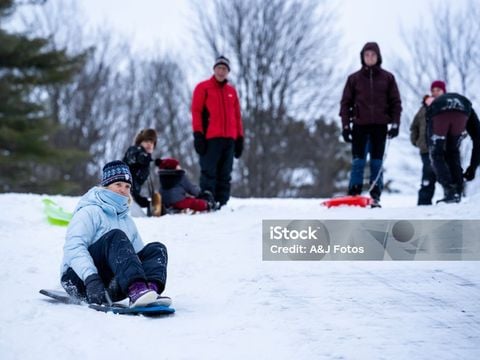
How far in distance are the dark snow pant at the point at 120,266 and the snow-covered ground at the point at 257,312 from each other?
183 mm

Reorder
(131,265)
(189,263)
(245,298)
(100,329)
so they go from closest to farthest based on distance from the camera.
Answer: (100,329) < (131,265) < (245,298) < (189,263)

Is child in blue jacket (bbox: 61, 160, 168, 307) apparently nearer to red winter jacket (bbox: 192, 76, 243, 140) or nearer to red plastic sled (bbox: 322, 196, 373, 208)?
red plastic sled (bbox: 322, 196, 373, 208)

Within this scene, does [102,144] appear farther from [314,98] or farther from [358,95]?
[358,95]

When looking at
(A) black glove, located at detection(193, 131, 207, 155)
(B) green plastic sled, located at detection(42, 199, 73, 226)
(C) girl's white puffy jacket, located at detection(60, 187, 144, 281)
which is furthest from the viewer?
(A) black glove, located at detection(193, 131, 207, 155)

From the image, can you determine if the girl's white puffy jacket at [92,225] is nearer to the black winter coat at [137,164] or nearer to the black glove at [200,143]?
the black winter coat at [137,164]

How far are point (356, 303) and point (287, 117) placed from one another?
18038 mm

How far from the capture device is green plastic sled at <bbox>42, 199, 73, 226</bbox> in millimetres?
6566

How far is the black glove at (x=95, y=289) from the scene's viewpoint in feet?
10.4

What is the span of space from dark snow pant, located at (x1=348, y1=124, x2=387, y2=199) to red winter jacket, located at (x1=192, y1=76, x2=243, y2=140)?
4.70 ft

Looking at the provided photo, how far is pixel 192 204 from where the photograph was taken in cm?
704

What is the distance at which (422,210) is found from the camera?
18.8ft

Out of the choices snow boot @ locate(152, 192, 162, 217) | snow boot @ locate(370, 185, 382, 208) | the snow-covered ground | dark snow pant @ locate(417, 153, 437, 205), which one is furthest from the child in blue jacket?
dark snow pant @ locate(417, 153, 437, 205)

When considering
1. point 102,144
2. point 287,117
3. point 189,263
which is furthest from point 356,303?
point 102,144

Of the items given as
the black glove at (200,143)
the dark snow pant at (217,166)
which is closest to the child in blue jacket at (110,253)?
the black glove at (200,143)
